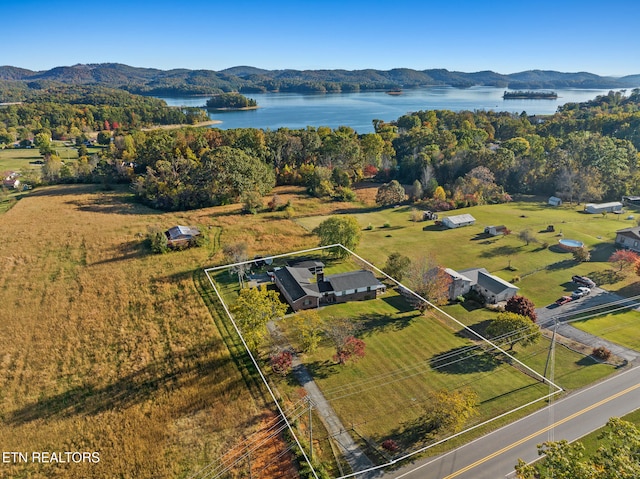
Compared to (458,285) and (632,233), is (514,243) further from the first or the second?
(458,285)

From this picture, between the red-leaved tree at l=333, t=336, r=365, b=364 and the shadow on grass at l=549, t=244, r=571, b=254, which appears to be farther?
the shadow on grass at l=549, t=244, r=571, b=254

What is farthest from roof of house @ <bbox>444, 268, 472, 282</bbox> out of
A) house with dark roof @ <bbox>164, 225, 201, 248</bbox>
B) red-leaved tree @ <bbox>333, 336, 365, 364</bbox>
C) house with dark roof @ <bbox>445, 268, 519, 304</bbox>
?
house with dark roof @ <bbox>164, 225, 201, 248</bbox>

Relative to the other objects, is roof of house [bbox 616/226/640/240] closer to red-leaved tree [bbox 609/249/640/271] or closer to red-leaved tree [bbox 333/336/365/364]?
red-leaved tree [bbox 609/249/640/271]

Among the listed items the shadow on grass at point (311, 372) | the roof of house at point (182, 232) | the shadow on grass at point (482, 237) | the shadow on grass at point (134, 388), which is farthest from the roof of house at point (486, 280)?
the roof of house at point (182, 232)

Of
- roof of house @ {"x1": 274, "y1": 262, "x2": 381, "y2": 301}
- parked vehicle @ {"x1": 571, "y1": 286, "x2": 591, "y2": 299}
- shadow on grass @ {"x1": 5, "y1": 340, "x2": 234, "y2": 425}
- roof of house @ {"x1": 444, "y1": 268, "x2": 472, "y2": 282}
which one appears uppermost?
roof of house @ {"x1": 444, "y1": 268, "x2": 472, "y2": 282}

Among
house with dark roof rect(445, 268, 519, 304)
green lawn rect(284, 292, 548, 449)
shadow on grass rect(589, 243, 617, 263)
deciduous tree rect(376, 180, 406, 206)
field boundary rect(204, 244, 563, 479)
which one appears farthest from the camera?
deciduous tree rect(376, 180, 406, 206)

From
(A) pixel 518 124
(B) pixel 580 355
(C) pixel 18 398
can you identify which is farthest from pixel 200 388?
(A) pixel 518 124

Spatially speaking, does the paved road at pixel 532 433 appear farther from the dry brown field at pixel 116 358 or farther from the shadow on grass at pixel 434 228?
the shadow on grass at pixel 434 228

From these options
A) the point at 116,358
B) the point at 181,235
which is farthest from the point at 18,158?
the point at 116,358
